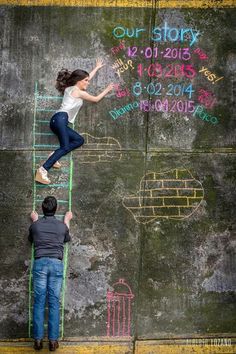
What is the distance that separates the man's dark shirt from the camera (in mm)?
7844

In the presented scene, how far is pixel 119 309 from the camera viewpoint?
829cm

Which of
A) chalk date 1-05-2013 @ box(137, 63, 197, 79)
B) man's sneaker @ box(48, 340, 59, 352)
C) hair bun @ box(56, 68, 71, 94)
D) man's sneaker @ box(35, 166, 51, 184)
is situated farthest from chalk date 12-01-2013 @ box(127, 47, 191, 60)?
man's sneaker @ box(48, 340, 59, 352)

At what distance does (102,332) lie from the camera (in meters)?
8.25

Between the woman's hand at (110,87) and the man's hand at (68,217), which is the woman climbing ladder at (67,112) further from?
the man's hand at (68,217)

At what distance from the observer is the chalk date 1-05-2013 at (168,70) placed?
8.54 meters

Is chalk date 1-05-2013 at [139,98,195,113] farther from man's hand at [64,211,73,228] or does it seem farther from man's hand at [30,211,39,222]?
man's hand at [30,211,39,222]

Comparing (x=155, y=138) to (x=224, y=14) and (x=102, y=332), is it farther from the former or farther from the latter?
(x=102, y=332)

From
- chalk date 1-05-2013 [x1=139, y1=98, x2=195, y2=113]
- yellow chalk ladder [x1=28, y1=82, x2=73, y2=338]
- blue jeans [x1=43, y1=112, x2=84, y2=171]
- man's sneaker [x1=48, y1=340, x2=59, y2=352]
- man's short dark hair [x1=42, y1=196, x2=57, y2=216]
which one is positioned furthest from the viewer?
chalk date 1-05-2013 [x1=139, y1=98, x2=195, y2=113]

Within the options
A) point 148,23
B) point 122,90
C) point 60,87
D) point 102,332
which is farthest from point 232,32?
point 102,332

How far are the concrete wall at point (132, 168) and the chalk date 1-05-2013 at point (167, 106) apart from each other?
0.01m

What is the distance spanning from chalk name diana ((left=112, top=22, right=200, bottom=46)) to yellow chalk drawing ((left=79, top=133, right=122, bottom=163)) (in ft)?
4.87

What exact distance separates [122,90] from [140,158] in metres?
1.00

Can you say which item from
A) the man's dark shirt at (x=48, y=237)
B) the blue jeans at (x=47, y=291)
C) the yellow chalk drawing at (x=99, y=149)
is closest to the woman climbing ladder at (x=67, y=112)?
the yellow chalk drawing at (x=99, y=149)

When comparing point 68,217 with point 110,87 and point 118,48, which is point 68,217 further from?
point 118,48
